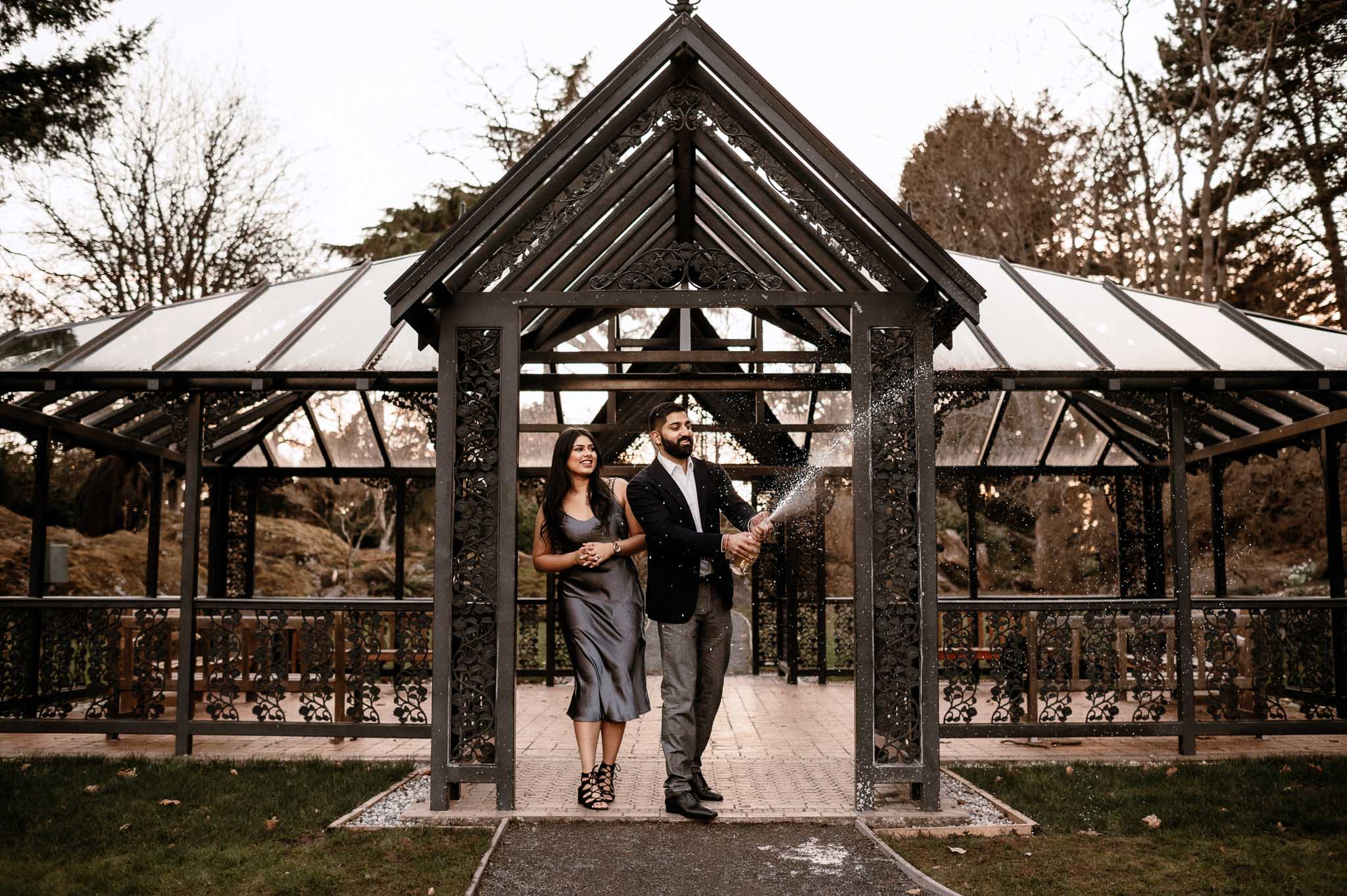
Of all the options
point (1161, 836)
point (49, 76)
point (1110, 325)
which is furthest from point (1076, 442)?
point (49, 76)

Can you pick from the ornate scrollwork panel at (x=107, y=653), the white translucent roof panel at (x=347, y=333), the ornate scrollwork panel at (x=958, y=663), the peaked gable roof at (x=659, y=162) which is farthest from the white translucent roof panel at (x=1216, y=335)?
the ornate scrollwork panel at (x=107, y=653)

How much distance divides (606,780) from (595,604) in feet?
3.35

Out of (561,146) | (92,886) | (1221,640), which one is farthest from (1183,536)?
(92,886)

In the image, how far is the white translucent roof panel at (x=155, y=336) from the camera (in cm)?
777

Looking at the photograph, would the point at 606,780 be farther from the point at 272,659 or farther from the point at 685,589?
the point at 272,659

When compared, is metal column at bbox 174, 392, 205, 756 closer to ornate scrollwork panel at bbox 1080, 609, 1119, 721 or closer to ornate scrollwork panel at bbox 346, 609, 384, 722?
ornate scrollwork panel at bbox 346, 609, 384, 722

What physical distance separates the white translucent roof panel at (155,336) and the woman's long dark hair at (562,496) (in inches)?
160

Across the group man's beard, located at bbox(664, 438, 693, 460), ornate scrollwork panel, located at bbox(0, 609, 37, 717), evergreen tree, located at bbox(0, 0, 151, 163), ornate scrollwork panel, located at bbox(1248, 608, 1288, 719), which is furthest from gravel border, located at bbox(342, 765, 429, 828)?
evergreen tree, located at bbox(0, 0, 151, 163)

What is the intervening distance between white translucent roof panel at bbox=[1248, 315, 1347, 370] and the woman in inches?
236

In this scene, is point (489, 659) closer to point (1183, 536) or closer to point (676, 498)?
point (676, 498)

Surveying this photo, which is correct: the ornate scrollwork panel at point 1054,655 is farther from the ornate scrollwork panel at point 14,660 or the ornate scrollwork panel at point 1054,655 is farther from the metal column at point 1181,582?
the ornate scrollwork panel at point 14,660

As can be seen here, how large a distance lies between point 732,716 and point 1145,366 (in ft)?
15.6

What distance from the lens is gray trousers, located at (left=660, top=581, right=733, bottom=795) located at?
17.3 ft

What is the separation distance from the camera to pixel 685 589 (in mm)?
5266
